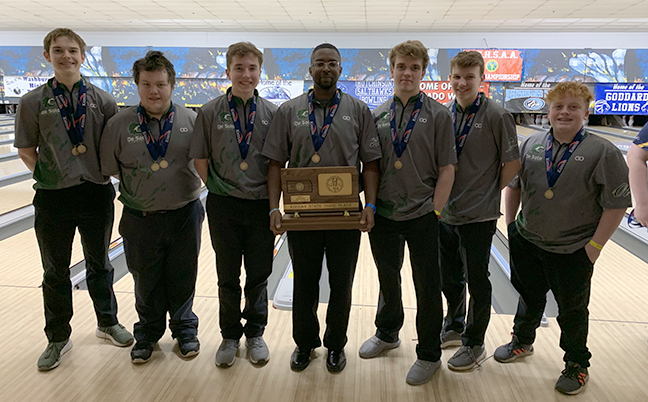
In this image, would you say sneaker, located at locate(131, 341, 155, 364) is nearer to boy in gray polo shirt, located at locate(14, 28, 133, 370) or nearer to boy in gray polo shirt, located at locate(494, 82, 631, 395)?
boy in gray polo shirt, located at locate(14, 28, 133, 370)

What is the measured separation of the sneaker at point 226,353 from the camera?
187 cm

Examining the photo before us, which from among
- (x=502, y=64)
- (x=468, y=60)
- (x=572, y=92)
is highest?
(x=502, y=64)

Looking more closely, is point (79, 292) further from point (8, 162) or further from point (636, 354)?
point (8, 162)

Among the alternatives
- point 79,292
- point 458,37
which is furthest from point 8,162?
point 458,37

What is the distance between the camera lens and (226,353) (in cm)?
190

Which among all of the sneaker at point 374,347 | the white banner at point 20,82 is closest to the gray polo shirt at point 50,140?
the sneaker at point 374,347

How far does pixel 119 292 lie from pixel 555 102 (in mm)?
2388

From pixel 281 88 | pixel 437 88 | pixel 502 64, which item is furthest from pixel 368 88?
pixel 502 64

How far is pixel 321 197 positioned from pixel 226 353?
31.2 inches

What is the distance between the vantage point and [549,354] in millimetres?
1983

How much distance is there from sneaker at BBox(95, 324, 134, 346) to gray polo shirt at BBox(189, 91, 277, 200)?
0.83m

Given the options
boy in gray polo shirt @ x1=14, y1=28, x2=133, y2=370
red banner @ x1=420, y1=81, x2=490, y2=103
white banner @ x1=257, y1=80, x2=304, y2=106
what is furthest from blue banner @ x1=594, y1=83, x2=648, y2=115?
boy in gray polo shirt @ x1=14, y1=28, x2=133, y2=370

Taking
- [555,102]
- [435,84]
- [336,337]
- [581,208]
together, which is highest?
[435,84]

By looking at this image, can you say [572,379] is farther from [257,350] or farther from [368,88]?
Result: [368,88]
